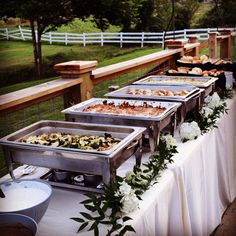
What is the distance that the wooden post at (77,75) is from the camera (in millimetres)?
1833

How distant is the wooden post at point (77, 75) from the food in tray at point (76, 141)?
0.68m

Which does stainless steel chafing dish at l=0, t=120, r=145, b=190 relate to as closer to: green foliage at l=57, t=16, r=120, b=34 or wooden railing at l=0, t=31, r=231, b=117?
wooden railing at l=0, t=31, r=231, b=117

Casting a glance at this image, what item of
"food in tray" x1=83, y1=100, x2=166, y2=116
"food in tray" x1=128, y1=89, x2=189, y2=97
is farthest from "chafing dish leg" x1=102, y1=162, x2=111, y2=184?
"food in tray" x1=128, y1=89, x2=189, y2=97

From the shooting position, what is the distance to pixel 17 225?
2.08 feet

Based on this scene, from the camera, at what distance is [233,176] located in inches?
89.4

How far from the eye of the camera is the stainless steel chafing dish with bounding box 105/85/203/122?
1721 millimetres

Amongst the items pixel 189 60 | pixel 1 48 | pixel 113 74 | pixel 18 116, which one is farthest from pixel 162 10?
pixel 1 48

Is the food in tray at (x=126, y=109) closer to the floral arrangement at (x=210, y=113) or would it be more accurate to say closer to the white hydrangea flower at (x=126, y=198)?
the floral arrangement at (x=210, y=113)

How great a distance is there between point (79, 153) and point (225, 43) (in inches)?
176

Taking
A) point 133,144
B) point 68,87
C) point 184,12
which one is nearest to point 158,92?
point 68,87

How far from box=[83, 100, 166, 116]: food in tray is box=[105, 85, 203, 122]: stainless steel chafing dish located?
0.50 feet

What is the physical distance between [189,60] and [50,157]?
85.4 inches

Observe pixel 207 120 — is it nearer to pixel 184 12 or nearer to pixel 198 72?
pixel 198 72

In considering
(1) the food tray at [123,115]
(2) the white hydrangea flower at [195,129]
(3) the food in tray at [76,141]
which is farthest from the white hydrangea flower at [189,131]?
(3) the food in tray at [76,141]
